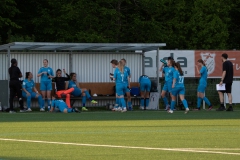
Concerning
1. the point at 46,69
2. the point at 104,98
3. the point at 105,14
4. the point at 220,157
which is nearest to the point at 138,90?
the point at 104,98

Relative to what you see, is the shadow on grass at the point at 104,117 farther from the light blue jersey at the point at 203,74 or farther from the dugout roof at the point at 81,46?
the dugout roof at the point at 81,46

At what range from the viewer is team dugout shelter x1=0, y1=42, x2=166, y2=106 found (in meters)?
32.5

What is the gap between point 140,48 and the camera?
3434 centimetres

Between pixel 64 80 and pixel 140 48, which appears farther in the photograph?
pixel 140 48

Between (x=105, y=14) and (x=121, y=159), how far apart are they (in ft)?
115

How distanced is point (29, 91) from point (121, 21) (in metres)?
17.3

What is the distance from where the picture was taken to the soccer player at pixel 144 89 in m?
33.0

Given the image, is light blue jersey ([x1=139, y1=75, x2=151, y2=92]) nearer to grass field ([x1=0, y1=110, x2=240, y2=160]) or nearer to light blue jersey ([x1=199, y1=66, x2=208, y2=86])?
light blue jersey ([x1=199, y1=66, x2=208, y2=86])

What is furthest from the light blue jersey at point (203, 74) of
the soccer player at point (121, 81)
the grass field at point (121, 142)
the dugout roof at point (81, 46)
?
the grass field at point (121, 142)

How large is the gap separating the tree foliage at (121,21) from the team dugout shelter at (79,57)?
9422 millimetres

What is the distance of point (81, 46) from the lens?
32750mm

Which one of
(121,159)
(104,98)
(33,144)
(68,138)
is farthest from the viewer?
(104,98)

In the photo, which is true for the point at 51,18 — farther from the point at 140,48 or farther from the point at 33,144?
the point at 33,144

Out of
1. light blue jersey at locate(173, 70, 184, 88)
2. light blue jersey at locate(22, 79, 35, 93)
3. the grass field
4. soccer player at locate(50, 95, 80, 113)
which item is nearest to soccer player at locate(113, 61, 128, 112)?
soccer player at locate(50, 95, 80, 113)
